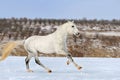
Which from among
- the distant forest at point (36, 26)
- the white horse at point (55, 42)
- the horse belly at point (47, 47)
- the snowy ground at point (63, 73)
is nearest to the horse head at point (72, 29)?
the white horse at point (55, 42)

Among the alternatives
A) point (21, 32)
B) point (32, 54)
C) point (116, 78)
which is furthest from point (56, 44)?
point (21, 32)

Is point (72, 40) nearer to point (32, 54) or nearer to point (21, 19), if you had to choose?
point (21, 19)

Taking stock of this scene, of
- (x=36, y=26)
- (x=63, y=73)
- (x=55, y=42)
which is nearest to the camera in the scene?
(x=63, y=73)

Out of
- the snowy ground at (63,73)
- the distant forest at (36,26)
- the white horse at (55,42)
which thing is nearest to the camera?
the snowy ground at (63,73)

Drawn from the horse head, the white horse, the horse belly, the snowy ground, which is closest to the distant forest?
the snowy ground

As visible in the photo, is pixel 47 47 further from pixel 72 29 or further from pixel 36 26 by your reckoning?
pixel 36 26

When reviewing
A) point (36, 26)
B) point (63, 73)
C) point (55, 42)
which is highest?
point (55, 42)

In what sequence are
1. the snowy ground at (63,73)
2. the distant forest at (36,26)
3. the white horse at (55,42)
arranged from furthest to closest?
the distant forest at (36,26) → the white horse at (55,42) → the snowy ground at (63,73)

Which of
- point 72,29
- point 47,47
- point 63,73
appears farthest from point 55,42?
point 63,73

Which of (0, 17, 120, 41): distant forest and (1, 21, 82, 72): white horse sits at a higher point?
(1, 21, 82, 72): white horse

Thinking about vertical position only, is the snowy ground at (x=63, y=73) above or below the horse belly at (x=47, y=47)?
below

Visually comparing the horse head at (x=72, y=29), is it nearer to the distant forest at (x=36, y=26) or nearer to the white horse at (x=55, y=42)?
the white horse at (x=55, y=42)

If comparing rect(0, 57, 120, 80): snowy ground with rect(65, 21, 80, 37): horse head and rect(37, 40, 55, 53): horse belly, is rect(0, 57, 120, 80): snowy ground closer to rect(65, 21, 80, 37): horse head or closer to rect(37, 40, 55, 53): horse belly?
rect(37, 40, 55, 53): horse belly

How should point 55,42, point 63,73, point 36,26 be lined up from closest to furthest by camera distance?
point 63,73, point 55,42, point 36,26
